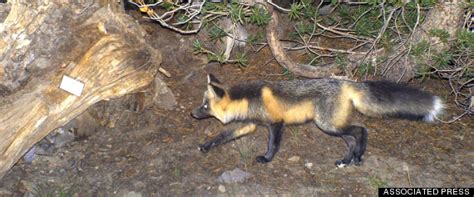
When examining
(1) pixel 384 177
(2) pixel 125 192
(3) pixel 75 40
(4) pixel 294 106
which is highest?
(3) pixel 75 40

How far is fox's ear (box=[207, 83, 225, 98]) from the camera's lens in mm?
4500

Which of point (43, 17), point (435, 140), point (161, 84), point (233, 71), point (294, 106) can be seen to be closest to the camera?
point (43, 17)

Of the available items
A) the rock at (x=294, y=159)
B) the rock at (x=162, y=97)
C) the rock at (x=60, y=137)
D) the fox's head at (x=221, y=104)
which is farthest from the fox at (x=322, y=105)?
the rock at (x=60, y=137)

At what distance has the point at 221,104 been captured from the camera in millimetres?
4613

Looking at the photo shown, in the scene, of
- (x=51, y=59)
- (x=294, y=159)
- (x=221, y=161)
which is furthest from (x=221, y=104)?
(x=51, y=59)

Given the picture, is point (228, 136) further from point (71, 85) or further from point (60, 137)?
point (60, 137)

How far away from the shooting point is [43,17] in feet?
14.1

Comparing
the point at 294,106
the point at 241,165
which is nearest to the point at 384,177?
the point at 294,106

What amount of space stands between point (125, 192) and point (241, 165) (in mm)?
1105

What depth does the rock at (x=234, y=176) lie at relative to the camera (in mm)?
4492

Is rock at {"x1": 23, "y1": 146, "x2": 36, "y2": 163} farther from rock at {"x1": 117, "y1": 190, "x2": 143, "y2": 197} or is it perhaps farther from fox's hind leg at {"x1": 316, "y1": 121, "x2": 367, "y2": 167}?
fox's hind leg at {"x1": 316, "y1": 121, "x2": 367, "y2": 167}

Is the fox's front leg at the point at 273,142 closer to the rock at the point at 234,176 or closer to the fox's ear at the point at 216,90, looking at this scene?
the rock at the point at 234,176

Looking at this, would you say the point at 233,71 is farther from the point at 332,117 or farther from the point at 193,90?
the point at 332,117

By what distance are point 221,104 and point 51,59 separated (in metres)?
1.58
